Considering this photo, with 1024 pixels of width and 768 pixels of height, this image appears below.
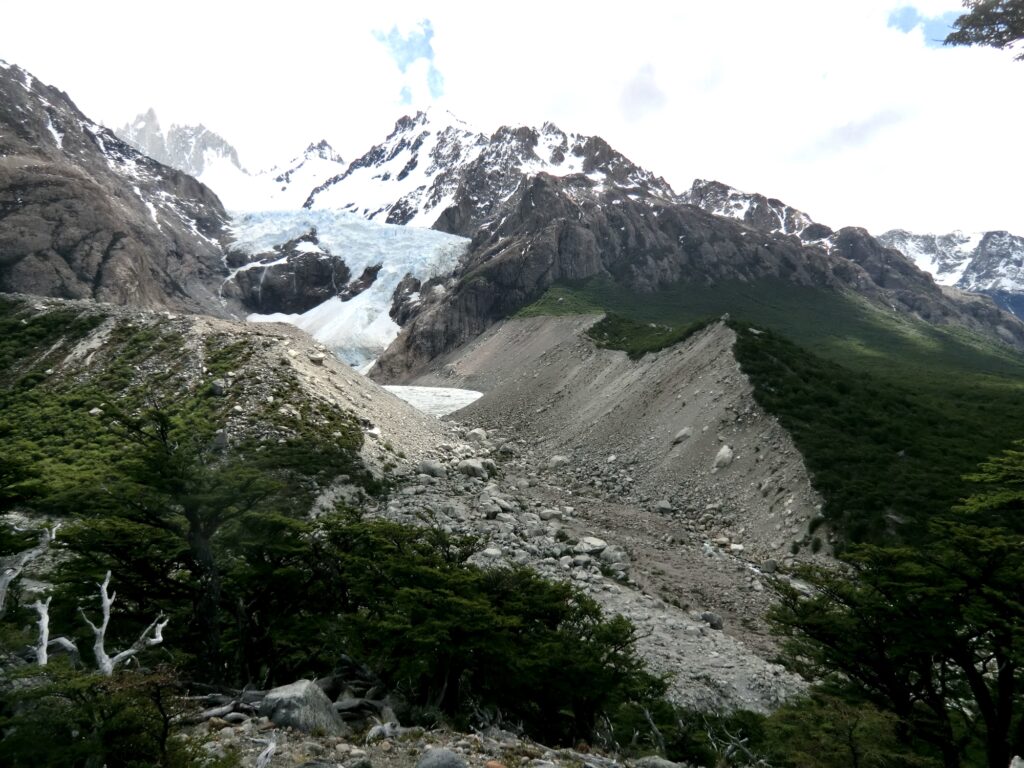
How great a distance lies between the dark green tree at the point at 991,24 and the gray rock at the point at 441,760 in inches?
746

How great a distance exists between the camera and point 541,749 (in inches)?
371

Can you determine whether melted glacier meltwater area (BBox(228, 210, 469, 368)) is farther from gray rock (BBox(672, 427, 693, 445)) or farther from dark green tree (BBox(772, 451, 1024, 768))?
dark green tree (BBox(772, 451, 1024, 768))

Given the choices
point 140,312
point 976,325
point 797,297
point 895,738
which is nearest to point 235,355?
point 140,312

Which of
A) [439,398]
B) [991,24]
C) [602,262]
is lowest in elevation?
[439,398]

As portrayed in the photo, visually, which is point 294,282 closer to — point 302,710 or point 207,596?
point 207,596

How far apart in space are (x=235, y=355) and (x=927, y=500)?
131 feet

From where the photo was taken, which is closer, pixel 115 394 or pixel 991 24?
pixel 991 24

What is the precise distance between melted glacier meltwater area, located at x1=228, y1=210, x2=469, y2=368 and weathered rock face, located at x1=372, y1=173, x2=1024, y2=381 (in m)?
12.1

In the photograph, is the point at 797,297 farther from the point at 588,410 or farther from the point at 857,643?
the point at 857,643

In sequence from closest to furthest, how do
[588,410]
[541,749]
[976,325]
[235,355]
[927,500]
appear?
[541,749] < [927,500] < [235,355] < [588,410] < [976,325]

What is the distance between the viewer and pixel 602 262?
127562 mm

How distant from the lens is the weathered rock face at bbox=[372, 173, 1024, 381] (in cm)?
11631

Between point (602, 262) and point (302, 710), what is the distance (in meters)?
125

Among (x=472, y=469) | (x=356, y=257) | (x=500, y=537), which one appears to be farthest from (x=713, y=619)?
(x=356, y=257)
